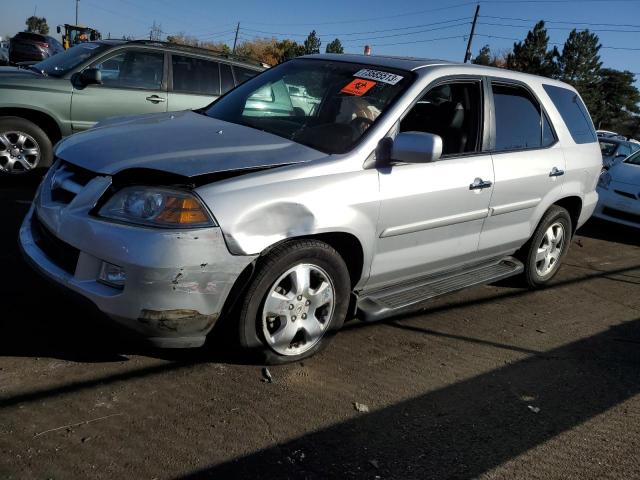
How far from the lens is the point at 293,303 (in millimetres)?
3184

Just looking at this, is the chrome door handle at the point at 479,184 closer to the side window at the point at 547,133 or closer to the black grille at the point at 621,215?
the side window at the point at 547,133

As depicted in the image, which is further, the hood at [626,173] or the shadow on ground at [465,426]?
the hood at [626,173]

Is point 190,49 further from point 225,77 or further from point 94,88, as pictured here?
point 94,88

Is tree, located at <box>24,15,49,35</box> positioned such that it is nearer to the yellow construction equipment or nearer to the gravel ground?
the yellow construction equipment

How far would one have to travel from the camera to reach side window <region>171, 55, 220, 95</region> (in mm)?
7402

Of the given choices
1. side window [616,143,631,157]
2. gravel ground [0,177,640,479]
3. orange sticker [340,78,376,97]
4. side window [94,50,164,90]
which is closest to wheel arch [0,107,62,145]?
side window [94,50,164,90]

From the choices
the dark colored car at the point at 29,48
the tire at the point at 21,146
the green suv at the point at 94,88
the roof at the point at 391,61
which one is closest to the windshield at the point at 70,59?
the green suv at the point at 94,88

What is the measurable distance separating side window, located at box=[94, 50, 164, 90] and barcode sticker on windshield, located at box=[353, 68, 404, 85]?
13.5 ft

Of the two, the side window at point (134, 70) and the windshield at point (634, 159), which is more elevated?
the side window at point (134, 70)

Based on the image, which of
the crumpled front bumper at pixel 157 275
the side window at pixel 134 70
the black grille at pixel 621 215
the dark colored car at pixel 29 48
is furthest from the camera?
the dark colored car at pixel 29 48

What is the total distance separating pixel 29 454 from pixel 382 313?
2.01 metres

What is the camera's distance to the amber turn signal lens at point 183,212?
271cm

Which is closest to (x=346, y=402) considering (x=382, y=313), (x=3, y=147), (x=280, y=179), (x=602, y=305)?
(x=382, y=313)

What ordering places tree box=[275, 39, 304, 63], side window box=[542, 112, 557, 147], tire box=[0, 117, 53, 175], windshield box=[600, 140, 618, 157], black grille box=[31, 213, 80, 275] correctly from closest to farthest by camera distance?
black grille box=[31, 213, 80, 275] < side window box=[542, 112, 557, 147] < tire box=[0, 117, 53, 175] < windshield box=[600, 140, 618, 157] < tree box=[275, 39, 304, 63]
